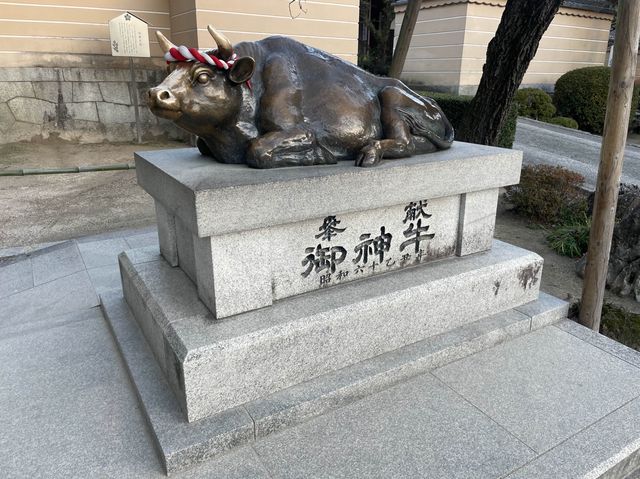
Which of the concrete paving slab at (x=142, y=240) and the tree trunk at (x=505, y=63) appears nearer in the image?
the concrete paving slab at (x=142, y=240)

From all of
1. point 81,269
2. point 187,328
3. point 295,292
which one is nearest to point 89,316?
point 81,269

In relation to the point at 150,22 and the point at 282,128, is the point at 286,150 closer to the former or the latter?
the point at 282,128

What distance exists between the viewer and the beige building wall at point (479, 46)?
50.2 feet

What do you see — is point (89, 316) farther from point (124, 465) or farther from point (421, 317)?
point (421, 317)

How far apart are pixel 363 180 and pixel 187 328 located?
1.38m

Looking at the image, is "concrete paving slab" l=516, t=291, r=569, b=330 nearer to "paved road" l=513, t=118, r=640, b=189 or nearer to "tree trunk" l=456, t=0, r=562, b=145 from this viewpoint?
"tree trunk" l=456, t=0, r=562, b=145

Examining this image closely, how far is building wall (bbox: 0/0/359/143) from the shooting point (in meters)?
9.91

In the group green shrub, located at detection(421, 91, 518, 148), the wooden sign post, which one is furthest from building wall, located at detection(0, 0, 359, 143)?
green shrub, located at detection(421, 91, 518, 148)

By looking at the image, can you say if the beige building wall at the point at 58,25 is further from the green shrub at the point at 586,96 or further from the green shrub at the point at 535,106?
the green shrub at the point at 586,96

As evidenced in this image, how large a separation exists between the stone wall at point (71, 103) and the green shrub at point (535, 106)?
10669 mm

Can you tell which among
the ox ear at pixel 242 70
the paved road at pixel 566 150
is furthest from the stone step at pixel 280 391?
the paved road at pixel 566 150

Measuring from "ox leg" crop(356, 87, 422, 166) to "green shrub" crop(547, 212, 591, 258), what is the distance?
140 inches

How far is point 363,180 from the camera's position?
3014 mm

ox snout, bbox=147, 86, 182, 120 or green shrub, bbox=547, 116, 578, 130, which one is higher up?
ox snout, bbox=147, 86, 182, 120
